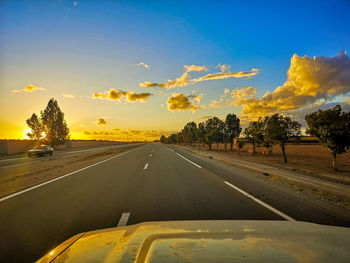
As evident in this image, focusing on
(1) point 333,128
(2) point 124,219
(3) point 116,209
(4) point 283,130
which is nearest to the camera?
(2) point 124,219

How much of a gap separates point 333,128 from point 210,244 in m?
19.6

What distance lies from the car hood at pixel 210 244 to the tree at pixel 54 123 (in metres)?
64.0

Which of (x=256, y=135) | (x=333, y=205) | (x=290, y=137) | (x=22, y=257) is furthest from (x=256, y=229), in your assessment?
(x=256, y=135)

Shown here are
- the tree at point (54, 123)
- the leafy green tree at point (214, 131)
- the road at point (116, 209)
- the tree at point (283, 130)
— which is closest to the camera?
the road at point (116, 209)

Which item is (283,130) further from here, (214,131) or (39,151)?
(39,151)

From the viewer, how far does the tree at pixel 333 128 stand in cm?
1562

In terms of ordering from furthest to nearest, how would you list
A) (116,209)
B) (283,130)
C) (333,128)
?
(283,130) → (333,128) → (116,209)

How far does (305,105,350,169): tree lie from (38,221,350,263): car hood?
713 inches

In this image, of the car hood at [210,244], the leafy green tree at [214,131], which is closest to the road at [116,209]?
the car hood at [210,244]

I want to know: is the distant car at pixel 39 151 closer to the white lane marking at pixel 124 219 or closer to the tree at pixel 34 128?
the white lane marking at pixel 124 219

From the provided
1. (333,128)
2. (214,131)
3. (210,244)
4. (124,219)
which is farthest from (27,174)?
(214,131)

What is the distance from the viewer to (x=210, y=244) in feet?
6.15

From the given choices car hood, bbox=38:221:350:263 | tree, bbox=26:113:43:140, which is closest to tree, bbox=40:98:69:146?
tree, bbox=26:113:43:140

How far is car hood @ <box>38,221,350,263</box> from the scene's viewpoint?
64.4 inches
